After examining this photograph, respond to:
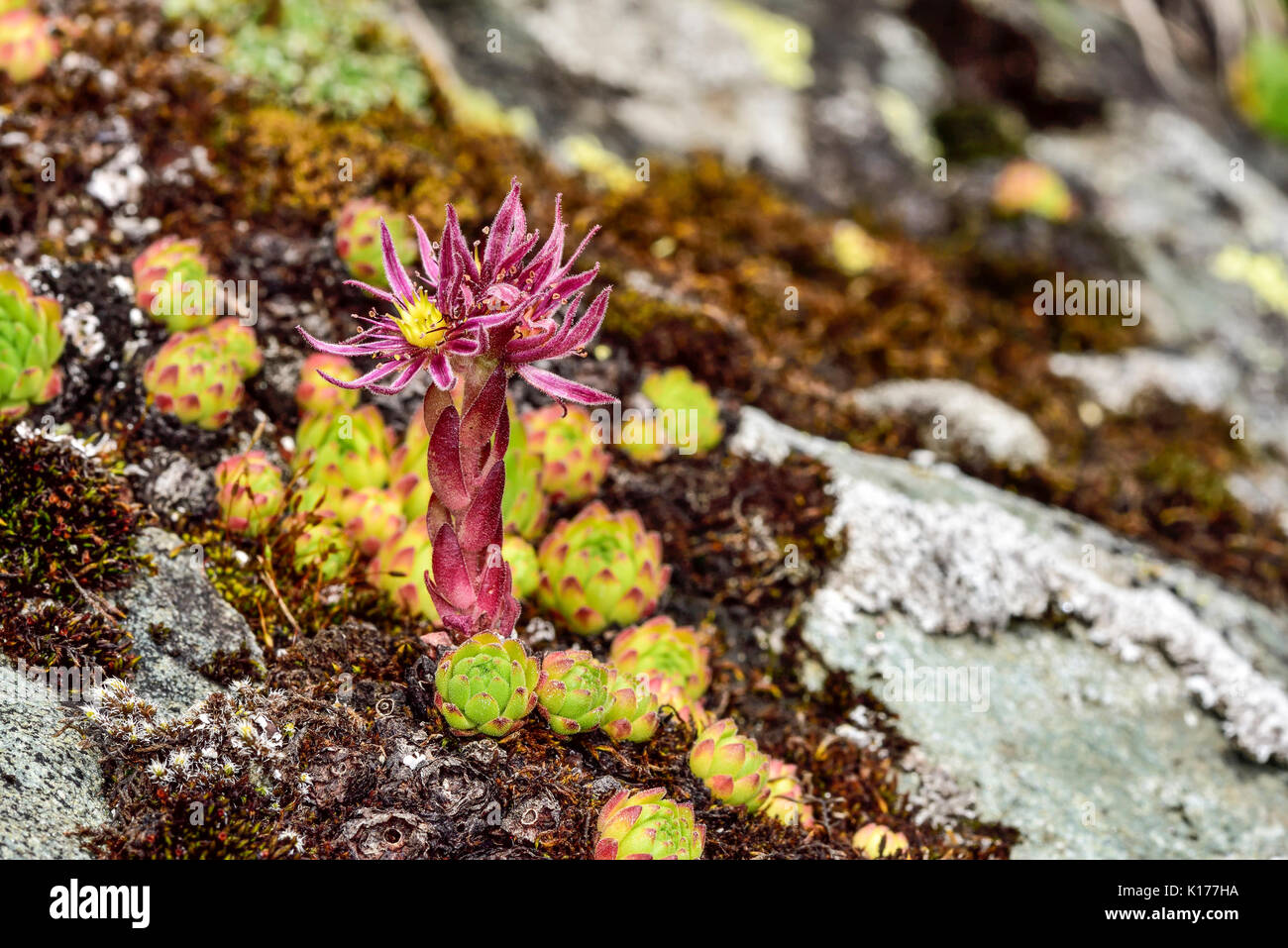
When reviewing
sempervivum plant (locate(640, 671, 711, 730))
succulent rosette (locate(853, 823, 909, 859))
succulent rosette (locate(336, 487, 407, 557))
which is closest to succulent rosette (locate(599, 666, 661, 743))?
sempervivum plant (locate(640, 671, 711, 730))

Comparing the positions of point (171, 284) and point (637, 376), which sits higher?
point (171, 284)

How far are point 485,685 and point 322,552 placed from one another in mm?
1022

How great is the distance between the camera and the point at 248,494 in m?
3.65

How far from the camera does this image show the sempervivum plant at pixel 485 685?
2.96 meters

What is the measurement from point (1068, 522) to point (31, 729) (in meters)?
4.60

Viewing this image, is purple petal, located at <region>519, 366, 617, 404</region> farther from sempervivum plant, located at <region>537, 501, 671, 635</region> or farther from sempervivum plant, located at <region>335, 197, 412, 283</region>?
sempervivum plant, located at <region>335, 197, 412, 283</region>

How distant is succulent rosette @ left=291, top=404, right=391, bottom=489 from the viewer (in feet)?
12.6

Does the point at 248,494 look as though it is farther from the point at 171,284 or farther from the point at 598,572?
the point at 598,572

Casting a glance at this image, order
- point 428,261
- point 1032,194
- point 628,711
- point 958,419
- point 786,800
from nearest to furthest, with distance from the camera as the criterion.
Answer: point 428,261 → point 628,711 → point 786,800 → point 958,419 → point 1032,194

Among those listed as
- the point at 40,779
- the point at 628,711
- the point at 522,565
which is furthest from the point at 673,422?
the point at 40,779

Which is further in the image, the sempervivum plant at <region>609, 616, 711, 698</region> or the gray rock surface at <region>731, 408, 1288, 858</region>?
the gray rock surface at <region>731, 408, 1288, 858</region>

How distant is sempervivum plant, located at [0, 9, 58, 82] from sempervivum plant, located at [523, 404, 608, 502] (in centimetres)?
292

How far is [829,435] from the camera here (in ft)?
17.6
